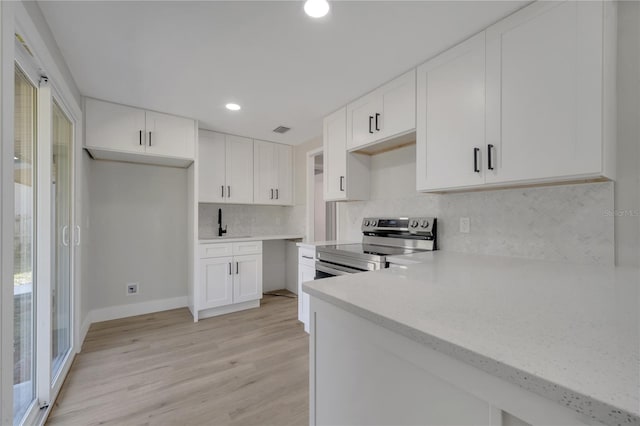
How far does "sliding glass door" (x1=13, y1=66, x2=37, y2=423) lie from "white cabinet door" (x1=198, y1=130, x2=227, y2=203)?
1861mm

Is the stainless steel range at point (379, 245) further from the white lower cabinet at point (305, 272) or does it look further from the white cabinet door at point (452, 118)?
the white cabinet door at point (452, 118)

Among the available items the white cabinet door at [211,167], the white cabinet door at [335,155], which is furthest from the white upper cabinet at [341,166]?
the white cabinet door at [211,167]

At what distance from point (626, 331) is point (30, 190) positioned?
8.44ft

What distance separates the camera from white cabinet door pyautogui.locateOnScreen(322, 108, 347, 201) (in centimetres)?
277

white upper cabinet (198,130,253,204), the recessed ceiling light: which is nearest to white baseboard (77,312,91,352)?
white upper cabinet (198,130,253,204)

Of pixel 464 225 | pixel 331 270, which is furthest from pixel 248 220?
pixel 464 225

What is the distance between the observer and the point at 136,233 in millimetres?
3307

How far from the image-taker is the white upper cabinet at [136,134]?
262cm

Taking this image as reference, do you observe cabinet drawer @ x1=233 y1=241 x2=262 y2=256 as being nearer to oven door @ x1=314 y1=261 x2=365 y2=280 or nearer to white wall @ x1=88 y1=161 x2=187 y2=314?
white wall @ x1=88 y1=161 x2=187 y2=314

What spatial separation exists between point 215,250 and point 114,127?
5.28ft

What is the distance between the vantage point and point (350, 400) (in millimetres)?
852

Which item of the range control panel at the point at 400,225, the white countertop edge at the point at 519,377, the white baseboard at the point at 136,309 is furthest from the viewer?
the white baseboard at the point at 136,309

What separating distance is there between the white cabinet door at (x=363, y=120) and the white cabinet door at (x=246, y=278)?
1909 mm

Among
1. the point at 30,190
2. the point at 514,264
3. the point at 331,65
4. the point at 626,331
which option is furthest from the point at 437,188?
the point at 30,190
